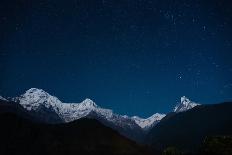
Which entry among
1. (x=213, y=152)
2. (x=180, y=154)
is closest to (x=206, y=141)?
(x=213, y=152)

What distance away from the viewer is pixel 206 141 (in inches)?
4700

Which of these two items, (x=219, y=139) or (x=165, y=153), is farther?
(x=165, y=153)

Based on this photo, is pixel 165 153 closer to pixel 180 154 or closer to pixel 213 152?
pixel 180 154

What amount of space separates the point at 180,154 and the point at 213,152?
19837 millimetres

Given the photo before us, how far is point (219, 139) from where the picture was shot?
11588cm

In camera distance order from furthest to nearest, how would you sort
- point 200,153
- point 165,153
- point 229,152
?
point 165,153 → point 200,153 → point 229,152

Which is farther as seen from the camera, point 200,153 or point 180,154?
point 180,154

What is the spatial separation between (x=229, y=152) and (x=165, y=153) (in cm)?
2731

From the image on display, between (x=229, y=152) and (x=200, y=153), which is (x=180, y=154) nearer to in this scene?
(x=200, y=153)

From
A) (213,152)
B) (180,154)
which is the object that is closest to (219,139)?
(213,152)

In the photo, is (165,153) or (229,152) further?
(165,153)

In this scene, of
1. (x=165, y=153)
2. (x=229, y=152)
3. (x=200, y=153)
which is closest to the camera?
(x=229, y=152)

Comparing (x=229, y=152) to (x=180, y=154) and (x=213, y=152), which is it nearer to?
(x=213, y=152)

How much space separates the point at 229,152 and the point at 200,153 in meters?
11.5
